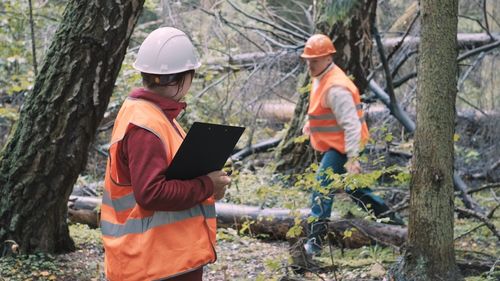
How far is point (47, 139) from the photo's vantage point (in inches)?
205

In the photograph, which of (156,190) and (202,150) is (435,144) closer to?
(202,150)

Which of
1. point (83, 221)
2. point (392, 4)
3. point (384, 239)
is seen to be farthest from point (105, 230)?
point (392, 4)

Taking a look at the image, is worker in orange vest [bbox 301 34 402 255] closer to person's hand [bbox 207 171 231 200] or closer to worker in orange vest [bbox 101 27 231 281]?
person's hand [bbox 207 171 231 200]

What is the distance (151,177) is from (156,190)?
0.20ft

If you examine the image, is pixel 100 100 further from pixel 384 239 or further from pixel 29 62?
pixel 29 62

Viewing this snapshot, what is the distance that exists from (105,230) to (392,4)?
344 inches

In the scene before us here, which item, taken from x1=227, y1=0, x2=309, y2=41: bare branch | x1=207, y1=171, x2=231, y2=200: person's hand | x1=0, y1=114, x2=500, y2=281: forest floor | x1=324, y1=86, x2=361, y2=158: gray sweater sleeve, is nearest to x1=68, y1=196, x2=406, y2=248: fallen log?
x1=0, y1=114, x2=500, y2=281: forest floor

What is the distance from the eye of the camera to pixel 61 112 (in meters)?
5.20

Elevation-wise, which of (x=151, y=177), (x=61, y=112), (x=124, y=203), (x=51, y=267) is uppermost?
(x=61, y=112)

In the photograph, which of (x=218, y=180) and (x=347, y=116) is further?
(x=347, y=116)

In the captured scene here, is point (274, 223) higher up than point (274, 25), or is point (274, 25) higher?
point (274, 25)

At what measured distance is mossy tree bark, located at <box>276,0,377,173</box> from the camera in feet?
28.7

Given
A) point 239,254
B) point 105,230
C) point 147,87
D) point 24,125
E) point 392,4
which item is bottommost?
point 239,254

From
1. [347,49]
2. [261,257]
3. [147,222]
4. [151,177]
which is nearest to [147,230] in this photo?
[147,222]
